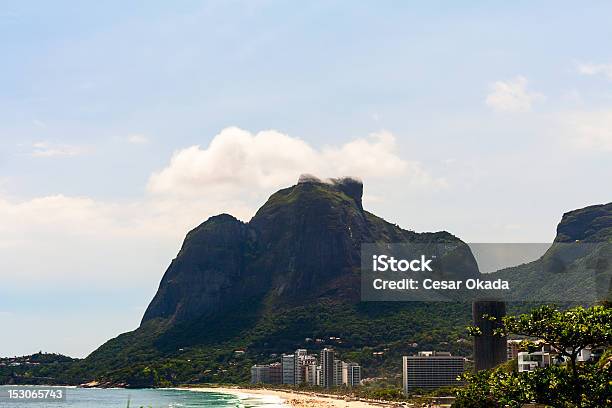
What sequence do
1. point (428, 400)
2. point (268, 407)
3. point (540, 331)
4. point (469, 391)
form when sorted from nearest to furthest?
point (540, 331) < point (469, 391) < point (428, 400) < point (268, 407)

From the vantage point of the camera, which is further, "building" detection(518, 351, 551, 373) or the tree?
"building" detection(518, 351, 551, 373)

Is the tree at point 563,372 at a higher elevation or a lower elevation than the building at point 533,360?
higher

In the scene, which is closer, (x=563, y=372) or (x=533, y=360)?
(x=563, y=372)

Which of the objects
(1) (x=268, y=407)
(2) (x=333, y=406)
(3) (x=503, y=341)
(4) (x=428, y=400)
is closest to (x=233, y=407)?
(1) (x=268, y=407)

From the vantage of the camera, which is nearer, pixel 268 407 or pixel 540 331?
pixel 540 331

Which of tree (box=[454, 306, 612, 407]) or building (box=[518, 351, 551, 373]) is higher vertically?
tree (box=[454, 306, 612, 407])

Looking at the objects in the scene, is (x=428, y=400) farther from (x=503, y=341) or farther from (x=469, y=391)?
(x=469, y=391)

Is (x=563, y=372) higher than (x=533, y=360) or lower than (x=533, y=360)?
higher

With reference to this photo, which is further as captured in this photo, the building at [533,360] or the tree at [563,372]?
the building at [533,360]
